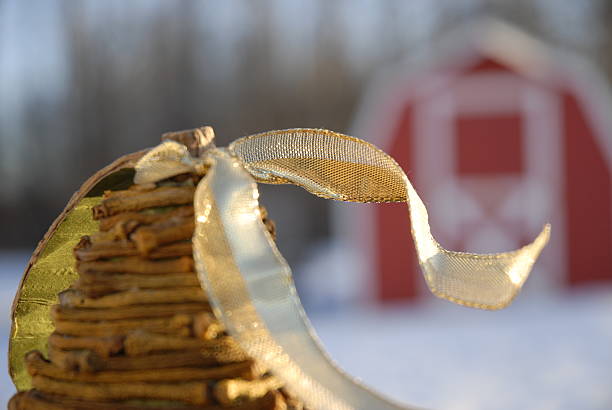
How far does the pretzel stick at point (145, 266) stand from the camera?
0.79m

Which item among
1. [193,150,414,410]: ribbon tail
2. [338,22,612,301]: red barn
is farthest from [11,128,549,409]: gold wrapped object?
[338,22,612,301]: red barn

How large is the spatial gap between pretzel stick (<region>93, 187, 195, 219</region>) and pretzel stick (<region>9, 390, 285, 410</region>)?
0.20 metres

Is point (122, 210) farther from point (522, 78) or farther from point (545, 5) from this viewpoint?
point (545, 5)

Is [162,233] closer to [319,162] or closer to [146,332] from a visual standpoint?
[146,332]

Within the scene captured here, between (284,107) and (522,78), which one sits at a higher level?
(522,78)

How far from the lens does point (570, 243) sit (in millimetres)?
7129

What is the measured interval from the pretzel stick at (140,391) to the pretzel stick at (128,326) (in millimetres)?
51

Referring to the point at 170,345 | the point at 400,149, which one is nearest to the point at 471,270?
the point at 170,345

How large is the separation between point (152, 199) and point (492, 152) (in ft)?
21.2

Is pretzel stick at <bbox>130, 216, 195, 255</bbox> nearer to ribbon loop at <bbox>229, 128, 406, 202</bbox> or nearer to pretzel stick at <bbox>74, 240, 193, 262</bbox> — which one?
pretzel stick at <bbox>74, 240, 193, 262</bbox>

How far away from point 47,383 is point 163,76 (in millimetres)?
15943

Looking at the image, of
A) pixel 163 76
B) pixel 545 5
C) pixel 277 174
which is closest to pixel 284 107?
pixel 163 76

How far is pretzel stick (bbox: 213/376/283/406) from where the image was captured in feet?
2.47

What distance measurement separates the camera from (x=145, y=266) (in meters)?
0.79
